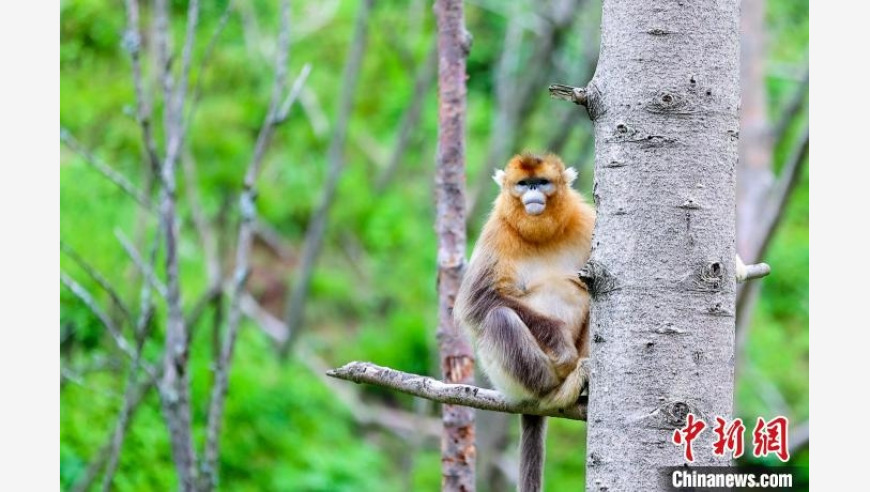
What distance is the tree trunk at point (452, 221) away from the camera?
282 centimetres

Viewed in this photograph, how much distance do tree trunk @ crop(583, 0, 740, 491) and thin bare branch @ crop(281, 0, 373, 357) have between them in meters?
4.33

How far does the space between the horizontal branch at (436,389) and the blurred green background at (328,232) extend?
2541 mm

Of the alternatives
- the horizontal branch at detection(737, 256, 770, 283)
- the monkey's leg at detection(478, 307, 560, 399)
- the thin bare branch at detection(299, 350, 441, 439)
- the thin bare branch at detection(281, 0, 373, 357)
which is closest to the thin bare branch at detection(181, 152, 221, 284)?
the thin bare branch at detection(281, 0, 373, 357)

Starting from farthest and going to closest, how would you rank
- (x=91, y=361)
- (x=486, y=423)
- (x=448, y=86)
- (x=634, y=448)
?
(x=486, y=423) → (x=91, y=361) → (x=448, y=86) → (x=634, y=448)

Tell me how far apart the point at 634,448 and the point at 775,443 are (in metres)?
0.36

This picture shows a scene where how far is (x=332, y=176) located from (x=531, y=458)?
11.8 feet

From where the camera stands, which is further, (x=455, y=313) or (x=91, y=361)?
(x=91, y=361)

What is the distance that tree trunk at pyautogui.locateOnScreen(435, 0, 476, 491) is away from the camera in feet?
9.26

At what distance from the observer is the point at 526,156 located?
2820 mm

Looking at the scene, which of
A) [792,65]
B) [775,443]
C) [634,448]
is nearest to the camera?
[634,448]

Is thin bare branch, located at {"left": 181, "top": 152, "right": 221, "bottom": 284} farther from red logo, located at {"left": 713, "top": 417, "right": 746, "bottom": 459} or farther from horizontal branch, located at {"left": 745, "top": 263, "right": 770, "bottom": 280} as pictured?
red logo, located at {"left": 713, "top": 417, "right": 746, "bottom": 459}

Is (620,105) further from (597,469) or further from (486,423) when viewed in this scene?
(486,423)

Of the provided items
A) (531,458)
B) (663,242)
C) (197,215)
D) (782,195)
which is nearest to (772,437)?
(663,242)

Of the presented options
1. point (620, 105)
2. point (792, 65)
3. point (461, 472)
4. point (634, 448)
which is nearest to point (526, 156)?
point (461, 472)
